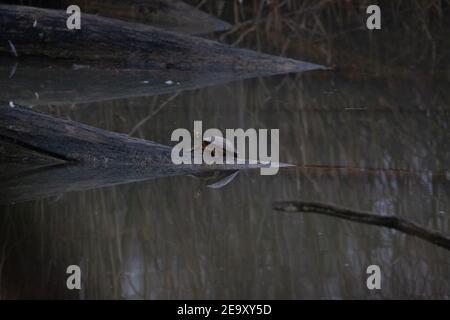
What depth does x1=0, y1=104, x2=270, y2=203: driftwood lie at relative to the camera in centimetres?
298

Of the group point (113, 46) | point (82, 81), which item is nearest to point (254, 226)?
point (82, 81)

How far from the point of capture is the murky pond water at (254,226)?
230 cm

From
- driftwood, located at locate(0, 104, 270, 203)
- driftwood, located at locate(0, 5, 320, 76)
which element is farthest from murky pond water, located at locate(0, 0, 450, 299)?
driftwood, located at locate(0, 5, 320, 76)

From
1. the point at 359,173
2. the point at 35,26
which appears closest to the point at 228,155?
the point at 359,173

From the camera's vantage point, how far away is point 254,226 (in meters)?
2.72

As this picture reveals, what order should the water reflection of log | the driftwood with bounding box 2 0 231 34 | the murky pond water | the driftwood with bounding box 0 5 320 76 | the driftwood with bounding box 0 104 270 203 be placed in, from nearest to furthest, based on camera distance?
the murky pond water
the driftwood with bounding box 0 104 270 203
the water reflection of log
the driftwood with bounding box 0 5 320 76
the driftwood with bounding box 2 0 231 34

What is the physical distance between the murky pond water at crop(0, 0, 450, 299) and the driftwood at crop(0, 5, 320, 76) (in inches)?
51.1

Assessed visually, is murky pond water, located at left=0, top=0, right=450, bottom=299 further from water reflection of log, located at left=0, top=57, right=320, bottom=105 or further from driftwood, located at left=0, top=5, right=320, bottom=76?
driftwood, located at left=0, top=5, right=320, bottom=76

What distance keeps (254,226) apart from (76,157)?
0.69 metres

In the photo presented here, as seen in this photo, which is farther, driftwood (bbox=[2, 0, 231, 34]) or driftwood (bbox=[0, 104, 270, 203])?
driftwood (bbox=[2, 0, 231, 34])

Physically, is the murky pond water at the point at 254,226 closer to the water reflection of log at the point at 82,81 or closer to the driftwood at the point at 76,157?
the driftwood at the point at 76,157

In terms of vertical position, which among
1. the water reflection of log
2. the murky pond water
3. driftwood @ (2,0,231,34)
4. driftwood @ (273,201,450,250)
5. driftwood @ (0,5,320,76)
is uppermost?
driftwood @ (2,0,231,34)

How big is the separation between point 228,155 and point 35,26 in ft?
7.66

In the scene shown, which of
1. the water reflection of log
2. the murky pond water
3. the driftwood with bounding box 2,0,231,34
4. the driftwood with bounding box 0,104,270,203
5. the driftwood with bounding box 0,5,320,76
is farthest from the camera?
the driftwood with bounding box 2,0,231,34
